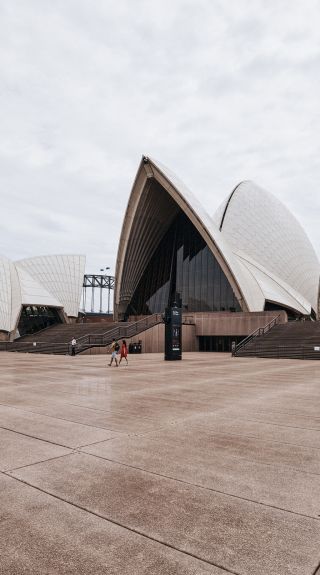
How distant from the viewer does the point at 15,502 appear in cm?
357

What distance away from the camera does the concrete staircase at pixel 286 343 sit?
80.1 ft

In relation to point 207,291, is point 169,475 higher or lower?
lower

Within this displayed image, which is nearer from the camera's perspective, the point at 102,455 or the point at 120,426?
the point at 102,455

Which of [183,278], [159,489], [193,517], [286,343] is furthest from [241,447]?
[183,278]

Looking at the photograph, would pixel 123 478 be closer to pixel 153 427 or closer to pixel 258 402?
pixel 153 427

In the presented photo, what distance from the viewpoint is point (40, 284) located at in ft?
140

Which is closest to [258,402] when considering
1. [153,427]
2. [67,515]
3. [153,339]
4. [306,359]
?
[153,427]

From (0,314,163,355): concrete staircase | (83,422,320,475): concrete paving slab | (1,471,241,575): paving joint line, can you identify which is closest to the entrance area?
(0,314,163,355): concrete staircase

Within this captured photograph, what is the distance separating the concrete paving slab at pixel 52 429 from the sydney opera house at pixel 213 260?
28520 millimetres

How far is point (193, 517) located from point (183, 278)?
41.7 metres

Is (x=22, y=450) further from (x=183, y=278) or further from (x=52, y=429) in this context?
(x=183, y=278)

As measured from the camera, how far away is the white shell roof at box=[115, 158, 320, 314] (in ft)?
124

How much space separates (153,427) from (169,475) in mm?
2133

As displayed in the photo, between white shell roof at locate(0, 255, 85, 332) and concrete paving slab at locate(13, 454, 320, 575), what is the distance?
33.7 metres
